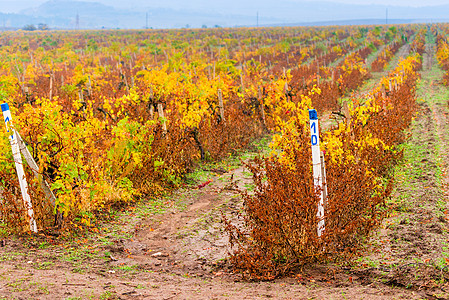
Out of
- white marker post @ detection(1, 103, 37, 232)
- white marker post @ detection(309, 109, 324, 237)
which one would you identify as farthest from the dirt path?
white marker post @ detection(1, 103, 37, 232)

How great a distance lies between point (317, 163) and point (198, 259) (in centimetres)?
200

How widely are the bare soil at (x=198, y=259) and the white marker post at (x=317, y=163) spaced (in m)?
0.54

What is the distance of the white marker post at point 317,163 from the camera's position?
14.8ft

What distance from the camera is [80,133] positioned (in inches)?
249

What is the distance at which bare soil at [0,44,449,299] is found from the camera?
13.8ft

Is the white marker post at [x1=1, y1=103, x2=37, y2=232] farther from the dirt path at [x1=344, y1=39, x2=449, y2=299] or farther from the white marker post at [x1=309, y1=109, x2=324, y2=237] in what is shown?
the dirt path at [x1=344, y1=39, x2=449, y2=299]

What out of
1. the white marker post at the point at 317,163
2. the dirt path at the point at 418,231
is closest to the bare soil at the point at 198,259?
the dirt path at the point at 418,231

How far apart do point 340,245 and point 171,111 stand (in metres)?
5.56

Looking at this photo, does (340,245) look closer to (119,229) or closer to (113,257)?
(113,257)

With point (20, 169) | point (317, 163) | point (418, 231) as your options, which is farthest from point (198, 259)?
point (418, 231)

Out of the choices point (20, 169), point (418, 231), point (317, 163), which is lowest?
point (418, 231)

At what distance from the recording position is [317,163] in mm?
4656

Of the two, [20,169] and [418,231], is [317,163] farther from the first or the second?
[20,169]

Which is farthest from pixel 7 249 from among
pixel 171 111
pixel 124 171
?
pixel 171 111
